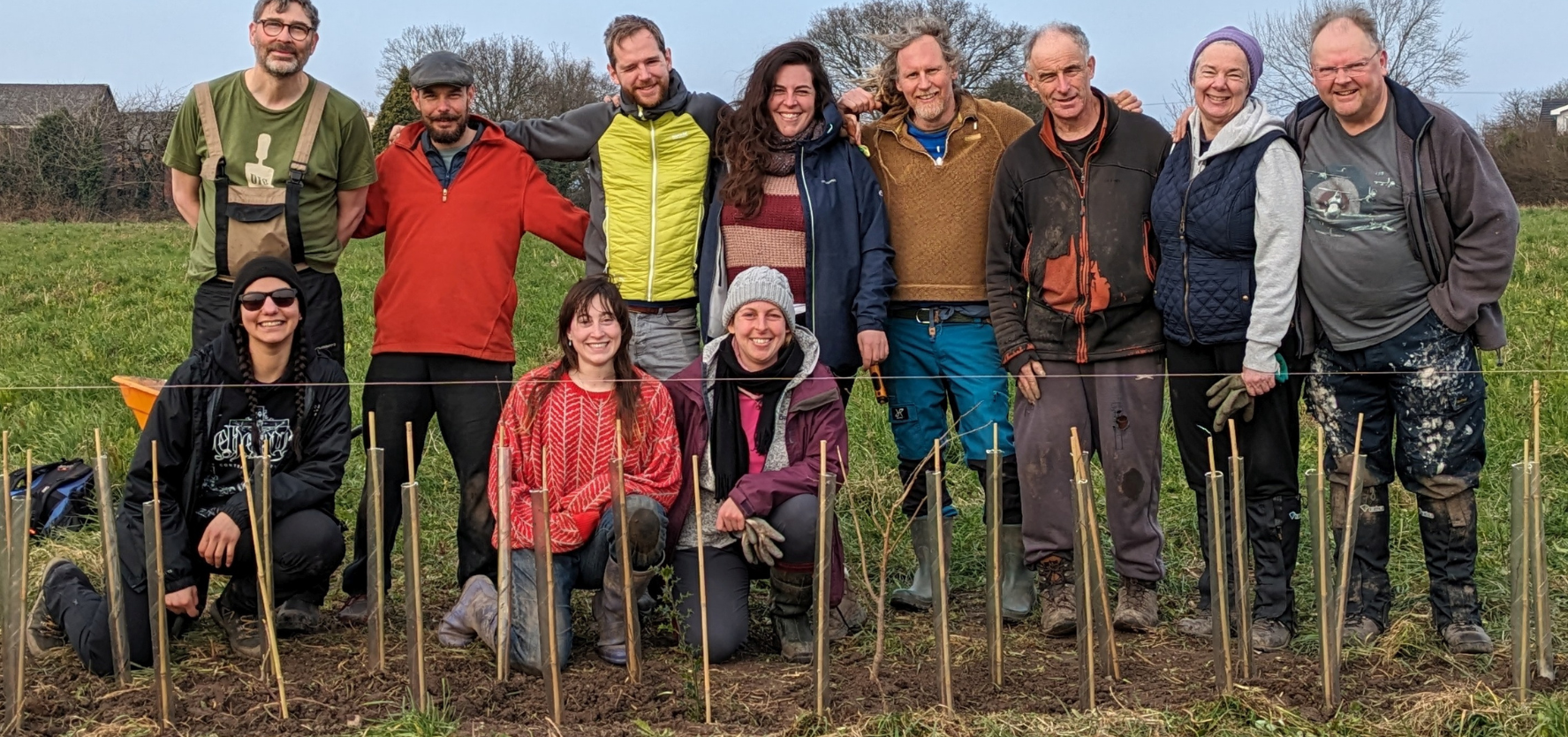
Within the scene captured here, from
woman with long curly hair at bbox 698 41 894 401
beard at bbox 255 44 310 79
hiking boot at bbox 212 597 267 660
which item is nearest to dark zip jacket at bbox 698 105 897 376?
woman with long curly hair at bbox 698 41 894 401

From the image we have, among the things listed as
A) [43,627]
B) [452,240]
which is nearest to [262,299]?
[452,240]

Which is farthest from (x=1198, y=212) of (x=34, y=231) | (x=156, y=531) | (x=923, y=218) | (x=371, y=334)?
(x=34, y=231)

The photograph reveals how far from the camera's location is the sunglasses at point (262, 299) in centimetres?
448

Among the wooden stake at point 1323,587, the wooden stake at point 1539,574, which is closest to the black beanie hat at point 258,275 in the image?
the wooden stake at point 1323,587

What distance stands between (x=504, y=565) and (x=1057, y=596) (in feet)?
6.37

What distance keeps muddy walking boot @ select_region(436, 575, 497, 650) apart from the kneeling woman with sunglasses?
1.52ft

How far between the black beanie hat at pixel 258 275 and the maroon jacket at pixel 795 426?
1284 millimetres

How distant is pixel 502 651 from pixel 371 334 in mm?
7486

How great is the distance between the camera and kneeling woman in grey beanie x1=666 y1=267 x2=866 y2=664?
4457 millimetres

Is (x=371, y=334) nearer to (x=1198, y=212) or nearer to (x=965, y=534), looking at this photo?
(x=965, y=534)

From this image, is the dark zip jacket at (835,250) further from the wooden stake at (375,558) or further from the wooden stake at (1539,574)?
the wooden stake at (1539,574)

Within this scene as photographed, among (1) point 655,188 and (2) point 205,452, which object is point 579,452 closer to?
(1) point 655,188

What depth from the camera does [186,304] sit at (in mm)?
12914

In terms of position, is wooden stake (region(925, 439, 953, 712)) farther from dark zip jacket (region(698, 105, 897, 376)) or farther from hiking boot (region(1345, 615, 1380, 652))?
hiking boot (region(1345, 615, 1380, 652))
